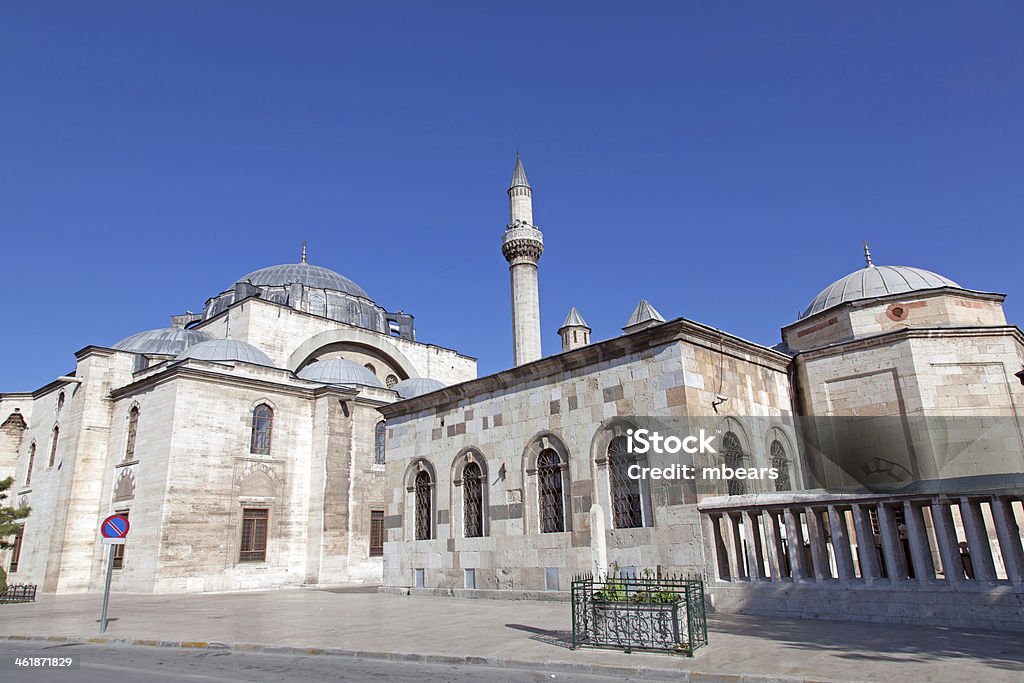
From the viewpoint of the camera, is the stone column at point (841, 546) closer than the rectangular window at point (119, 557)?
Yes

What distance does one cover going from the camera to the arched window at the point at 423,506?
14961 millimetres

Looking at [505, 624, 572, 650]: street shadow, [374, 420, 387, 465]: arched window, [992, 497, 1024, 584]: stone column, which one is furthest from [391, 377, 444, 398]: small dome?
[992, 497, 1024, 584]: stone column

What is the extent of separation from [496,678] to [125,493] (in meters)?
19.3

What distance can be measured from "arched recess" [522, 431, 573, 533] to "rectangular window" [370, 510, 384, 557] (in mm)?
12118

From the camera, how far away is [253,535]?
21203 millimetres

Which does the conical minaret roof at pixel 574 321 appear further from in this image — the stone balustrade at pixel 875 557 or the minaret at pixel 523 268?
the stone balustrade at pixel 875 557

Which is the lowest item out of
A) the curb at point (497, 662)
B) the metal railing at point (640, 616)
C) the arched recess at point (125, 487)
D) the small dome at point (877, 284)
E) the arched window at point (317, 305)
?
the curb at point (497, 662)

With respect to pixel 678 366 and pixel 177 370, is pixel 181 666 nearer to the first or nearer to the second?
pixel 678 366

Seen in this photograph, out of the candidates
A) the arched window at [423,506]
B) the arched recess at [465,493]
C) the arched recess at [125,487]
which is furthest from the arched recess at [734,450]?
the arched recess at [125,487]

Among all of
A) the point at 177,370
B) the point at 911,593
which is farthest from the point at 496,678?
the point at 177,370

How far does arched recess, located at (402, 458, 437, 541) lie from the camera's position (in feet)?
48.5

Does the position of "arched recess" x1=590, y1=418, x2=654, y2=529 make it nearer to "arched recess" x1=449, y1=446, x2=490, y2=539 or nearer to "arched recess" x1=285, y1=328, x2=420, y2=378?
"arched recess" x1=449, y1=446, x2=490, y2=539

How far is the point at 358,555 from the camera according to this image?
22.5 metres

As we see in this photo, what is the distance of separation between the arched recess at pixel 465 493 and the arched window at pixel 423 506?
92 centimetres
